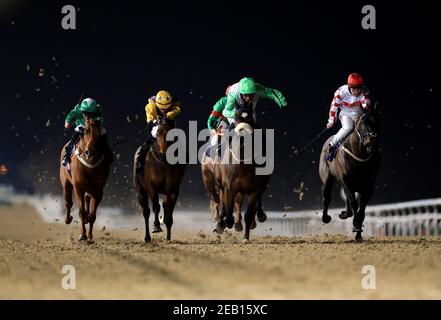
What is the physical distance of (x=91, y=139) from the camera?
15.3 m

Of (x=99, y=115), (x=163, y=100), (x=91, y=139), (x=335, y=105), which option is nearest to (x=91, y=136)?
(x=91, y=139)

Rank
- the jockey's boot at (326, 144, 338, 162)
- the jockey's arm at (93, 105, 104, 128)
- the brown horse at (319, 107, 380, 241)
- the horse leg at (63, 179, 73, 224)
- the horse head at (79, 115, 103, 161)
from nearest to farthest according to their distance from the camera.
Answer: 1. the brown horse at (319, 107, 380, 241)
2. the horse head at (79, 115, 103, 161)
3. the jockey's arm at (93, 105, 104, 128)
4. the jockey's boot at (326, 144, 338, 162)
5. the horse leg at (63, 179, 73, 224)

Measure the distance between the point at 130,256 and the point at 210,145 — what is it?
3831 mm

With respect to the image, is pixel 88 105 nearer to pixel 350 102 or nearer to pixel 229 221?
pixel 229 221

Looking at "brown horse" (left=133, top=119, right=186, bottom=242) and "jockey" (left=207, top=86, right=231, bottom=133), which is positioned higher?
"jockey" (left=207, top=86, right=231, bottom=133)

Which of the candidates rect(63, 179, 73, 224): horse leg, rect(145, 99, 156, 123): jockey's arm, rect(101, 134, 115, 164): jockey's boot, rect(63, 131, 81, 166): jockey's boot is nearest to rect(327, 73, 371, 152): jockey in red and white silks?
rect(145, 99, 156, 123): jockey's arm

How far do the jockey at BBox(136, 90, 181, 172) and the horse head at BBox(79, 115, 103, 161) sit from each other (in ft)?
3.13

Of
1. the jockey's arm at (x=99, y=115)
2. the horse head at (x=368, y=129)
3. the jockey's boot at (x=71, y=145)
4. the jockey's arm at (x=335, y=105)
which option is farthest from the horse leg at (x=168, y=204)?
the horse head at (x=368, y=129)

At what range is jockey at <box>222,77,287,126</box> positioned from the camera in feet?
48.2

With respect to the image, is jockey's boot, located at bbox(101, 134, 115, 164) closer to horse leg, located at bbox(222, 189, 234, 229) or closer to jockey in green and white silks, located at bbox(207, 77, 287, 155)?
jockey in green and white silks, located at bbox(207, 77, 287, 155)

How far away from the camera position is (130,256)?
13.2 meters

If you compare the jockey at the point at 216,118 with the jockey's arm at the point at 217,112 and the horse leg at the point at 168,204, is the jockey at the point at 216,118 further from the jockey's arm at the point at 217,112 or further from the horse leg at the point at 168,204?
the horse leg at the point at 168,204

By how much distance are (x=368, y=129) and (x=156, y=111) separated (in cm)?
390

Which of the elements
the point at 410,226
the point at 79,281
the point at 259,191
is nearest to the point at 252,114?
the point at 259,191
